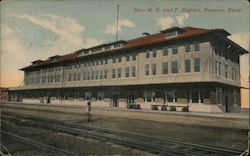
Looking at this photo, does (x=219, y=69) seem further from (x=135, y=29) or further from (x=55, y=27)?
(x=55, y=27)

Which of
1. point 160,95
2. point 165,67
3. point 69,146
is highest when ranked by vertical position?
point 165,67

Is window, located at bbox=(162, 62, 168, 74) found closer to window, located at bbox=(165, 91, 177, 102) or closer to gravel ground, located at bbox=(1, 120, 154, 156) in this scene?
window, located at bbox=(165, 91, 177, 102)

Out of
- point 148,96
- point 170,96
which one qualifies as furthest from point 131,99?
point 170,96

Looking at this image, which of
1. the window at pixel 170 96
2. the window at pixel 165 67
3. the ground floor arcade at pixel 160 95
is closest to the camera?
the window at pixel 165 67

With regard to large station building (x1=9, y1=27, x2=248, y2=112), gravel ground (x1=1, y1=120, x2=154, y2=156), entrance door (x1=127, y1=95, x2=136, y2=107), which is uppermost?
large station building (x1=9, y1=27, x2=248, y2=112)

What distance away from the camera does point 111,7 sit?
11.0m

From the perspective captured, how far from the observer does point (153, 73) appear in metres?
23.2

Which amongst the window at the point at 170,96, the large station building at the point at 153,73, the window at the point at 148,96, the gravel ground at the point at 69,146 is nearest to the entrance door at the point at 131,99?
the large station building at the point at 153,73

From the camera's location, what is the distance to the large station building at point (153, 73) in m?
18.5

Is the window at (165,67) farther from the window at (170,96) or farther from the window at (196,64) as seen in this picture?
the window at (170,96)

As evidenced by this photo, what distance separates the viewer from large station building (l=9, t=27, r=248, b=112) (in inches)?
728

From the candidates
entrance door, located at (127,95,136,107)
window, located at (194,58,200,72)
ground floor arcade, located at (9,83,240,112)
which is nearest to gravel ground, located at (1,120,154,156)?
ground floor arcade, located at (9,83,240,112)

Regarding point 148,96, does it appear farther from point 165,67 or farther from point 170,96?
point 165,67

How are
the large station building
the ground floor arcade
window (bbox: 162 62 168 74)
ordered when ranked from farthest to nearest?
the ground floor arcade < window (bbox: 162 62 168 74) < the large station building
